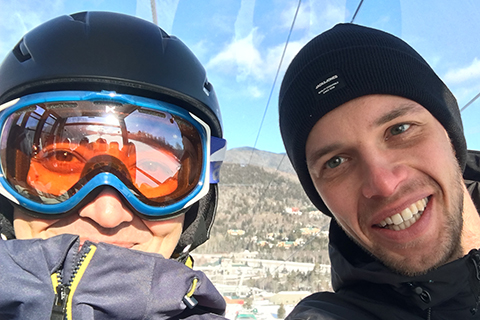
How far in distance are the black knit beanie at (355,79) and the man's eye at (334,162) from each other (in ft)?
0.41

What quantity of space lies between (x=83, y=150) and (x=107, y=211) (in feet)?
0.66

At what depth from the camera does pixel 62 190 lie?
35.3 inches

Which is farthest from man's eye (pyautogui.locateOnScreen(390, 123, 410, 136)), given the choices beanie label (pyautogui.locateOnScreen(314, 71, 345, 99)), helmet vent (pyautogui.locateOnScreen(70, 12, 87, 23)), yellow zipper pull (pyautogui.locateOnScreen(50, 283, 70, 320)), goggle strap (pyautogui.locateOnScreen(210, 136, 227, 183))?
helmet vent (pyautogui.locateOnScreen(70, 12, 87, 23))

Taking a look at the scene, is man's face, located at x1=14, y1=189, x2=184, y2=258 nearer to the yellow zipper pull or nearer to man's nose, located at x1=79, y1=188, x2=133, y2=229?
man's nose, located at x1=79, y1=188, x2=133, y2=229

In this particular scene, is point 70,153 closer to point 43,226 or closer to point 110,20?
point 43,226

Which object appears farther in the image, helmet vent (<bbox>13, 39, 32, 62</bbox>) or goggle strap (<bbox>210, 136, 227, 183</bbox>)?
goggle strap (<bbox>210, 136, 227, 183</bbox>)

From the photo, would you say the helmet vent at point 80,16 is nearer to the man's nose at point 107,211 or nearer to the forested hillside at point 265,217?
the man's nose at point 107,211

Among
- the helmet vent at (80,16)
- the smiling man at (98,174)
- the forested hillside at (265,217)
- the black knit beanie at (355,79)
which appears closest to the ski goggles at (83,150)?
the smiling man at (98,174)

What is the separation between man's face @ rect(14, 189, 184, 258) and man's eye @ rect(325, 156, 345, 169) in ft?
2.07

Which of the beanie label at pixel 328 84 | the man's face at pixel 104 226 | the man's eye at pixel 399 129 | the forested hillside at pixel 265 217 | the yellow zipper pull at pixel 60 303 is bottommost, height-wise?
the yellow zipper pull at pixel 60 303

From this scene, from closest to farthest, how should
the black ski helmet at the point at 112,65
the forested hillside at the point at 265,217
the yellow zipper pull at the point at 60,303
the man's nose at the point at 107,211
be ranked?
1. the yellow zipper pull at the point at 60,303
2. the man's nose at the point at 107,211
3. the black ski helmet at the point at 112,65
4. the forested hillside at the point at 265,217

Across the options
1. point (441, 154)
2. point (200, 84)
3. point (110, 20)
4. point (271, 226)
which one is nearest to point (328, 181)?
point (441, 154)

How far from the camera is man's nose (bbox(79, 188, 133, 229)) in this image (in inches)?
32.9

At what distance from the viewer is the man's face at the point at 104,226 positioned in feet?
2.76
